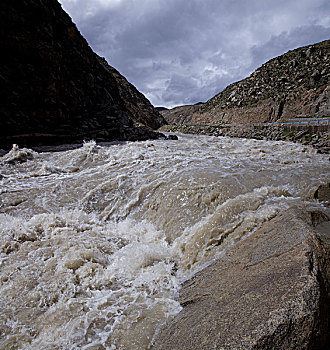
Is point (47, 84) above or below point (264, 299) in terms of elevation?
above

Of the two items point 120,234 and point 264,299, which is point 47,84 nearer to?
point 120,234

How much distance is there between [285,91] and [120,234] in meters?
27.9

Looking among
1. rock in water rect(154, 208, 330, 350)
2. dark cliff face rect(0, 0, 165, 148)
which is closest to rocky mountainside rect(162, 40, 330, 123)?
dark cliff face rect(0, 0, 165, 148)

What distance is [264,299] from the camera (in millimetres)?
1956

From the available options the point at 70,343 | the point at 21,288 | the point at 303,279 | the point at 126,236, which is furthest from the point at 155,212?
the point at 303,279

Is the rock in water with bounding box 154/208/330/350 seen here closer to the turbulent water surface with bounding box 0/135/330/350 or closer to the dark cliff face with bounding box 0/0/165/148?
the turbulent water surface with bounding box 0/135/330/350

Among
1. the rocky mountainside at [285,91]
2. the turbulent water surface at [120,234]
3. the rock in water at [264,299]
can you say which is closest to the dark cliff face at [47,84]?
the turbulent water surface at [120,234]

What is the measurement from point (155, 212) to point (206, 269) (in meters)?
2.34

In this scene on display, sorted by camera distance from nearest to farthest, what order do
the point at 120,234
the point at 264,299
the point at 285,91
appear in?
the point at 264,299, the point at 120,234, the point at 285,91

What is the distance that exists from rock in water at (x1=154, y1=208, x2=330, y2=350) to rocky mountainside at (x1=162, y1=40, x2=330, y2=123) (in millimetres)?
20853

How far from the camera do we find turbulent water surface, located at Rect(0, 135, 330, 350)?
103 inches

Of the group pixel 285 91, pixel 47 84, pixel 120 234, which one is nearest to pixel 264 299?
pixel 120 234

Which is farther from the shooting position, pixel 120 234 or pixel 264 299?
pixel 120 234

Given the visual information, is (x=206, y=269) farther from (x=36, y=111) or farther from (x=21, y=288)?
(x=36, y=111)
